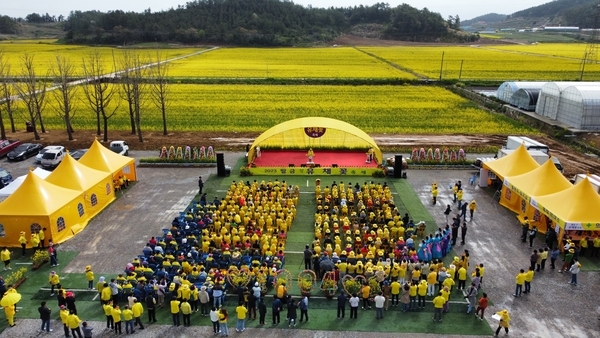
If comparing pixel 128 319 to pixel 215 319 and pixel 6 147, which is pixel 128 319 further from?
pixel 6 147

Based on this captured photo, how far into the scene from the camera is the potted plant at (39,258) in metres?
17.9

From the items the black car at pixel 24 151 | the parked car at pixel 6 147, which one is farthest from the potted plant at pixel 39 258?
the parked car at pixel 6 147

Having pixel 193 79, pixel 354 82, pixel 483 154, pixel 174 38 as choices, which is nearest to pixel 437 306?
pixel 483 154

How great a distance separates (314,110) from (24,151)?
26.3m

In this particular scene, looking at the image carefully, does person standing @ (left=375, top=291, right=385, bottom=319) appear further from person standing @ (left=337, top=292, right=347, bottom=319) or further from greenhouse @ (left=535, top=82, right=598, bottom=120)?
greenhouse @ (left=535, top=82, right=598, bottom=120)

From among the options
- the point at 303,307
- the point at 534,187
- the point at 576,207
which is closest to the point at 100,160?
the point at 303,307

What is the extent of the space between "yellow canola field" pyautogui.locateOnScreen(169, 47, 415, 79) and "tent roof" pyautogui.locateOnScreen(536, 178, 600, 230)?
168 feet

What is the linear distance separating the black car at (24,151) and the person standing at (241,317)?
24.5 meters

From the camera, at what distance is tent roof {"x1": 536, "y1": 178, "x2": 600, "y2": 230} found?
18.8m

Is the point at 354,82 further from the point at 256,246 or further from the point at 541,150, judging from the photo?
the point at 256,246

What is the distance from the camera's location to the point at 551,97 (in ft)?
143

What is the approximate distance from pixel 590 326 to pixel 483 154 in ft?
67.0

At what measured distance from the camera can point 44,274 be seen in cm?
1753

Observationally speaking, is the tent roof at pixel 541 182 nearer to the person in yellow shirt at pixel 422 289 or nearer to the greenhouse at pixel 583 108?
the person in yellow shirt at pixel 422 289
